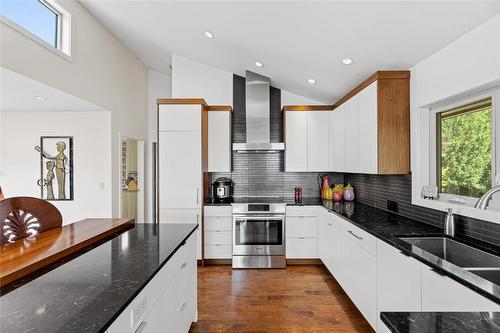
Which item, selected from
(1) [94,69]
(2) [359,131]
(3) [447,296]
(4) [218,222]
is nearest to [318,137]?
(2) [359,131]

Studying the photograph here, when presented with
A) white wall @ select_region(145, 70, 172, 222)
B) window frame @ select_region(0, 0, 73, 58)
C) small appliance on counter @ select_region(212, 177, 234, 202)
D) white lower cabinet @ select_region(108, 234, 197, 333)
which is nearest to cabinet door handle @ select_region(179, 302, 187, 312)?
white lower cabinet @ select_region(108, 234, 197, 333)

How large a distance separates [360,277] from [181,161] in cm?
261

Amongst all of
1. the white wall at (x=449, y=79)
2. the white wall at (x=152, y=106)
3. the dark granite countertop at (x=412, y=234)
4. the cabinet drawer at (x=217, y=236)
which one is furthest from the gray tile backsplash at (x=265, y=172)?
the white wall at (x=449, y=79)

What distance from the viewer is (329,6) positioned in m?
2.00

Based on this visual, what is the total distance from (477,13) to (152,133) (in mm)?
5133

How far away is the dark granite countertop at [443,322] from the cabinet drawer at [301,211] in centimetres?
295

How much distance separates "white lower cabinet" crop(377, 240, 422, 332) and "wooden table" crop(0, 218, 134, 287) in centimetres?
194

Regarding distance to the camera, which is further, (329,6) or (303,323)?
(303,323)

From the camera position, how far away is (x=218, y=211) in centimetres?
380

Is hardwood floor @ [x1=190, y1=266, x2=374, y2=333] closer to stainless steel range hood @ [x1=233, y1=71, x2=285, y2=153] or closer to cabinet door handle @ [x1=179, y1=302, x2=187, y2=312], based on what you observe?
cabinet door handle @ [x1=179, y1=302, x2=187, y2=312]

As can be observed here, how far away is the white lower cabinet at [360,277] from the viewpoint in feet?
6.81

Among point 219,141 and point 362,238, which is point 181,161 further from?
point 362,238

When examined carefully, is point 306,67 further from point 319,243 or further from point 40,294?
point 40,294

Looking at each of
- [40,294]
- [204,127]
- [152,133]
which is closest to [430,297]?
[40,294]
